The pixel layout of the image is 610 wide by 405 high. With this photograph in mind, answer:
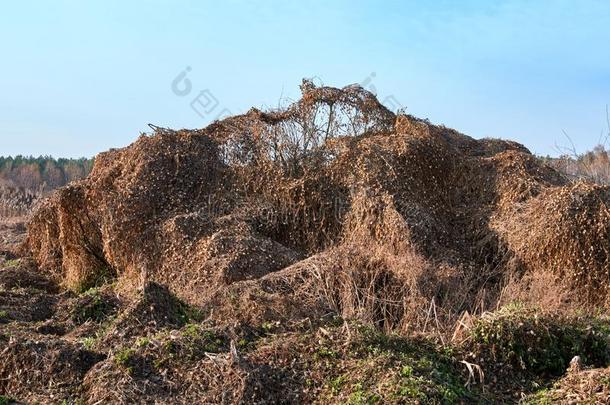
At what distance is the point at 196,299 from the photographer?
8.12 metres

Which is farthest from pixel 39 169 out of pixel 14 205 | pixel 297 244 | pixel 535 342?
pixel 535 342

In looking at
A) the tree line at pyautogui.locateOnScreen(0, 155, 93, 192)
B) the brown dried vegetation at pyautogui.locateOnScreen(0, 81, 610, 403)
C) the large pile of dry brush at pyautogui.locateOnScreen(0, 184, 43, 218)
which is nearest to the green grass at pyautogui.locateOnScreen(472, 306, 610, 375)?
the brown dried vegetation at pyautogui.locateOnScreen(0, 81, 610, 403)

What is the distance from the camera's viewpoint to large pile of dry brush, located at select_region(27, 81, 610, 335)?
7.96m

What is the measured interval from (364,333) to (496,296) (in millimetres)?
3105

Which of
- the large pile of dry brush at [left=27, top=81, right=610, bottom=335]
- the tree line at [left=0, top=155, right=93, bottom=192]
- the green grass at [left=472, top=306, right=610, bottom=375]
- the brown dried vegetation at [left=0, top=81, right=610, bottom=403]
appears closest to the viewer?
the brown dried vegetation at [left=0, top=81, right=610, bottom=403]

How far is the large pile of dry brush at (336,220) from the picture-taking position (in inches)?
313

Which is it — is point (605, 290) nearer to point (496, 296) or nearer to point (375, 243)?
point (496, 296)

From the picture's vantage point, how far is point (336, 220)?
998 cm

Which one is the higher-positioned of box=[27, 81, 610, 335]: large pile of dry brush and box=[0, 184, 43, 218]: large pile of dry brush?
box=[0, 184, 43, 218]: large pile of dry brush

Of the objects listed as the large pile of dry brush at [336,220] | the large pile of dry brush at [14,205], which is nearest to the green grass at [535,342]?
the large pile of dry brush at [336,220]

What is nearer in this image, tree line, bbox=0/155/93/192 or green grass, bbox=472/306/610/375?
green grass, bbox=472/306/610/375

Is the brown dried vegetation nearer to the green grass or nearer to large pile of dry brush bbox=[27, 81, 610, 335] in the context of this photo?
large pile of dry brush bbox=[27, 81, 610, 335]

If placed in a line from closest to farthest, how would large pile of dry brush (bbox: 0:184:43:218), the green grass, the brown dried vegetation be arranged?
1. the brown dried vegetation
2. the green grass
3. large pile of dry brush (bbox: 0:184:43:218)

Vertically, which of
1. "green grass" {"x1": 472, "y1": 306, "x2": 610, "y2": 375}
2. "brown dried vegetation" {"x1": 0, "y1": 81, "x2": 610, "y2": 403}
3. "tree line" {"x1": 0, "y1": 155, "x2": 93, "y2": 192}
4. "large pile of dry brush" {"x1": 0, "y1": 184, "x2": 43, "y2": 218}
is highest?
"tree line" {"x1": 0, "y1": 155, "x2": 93, "y2": 192}
